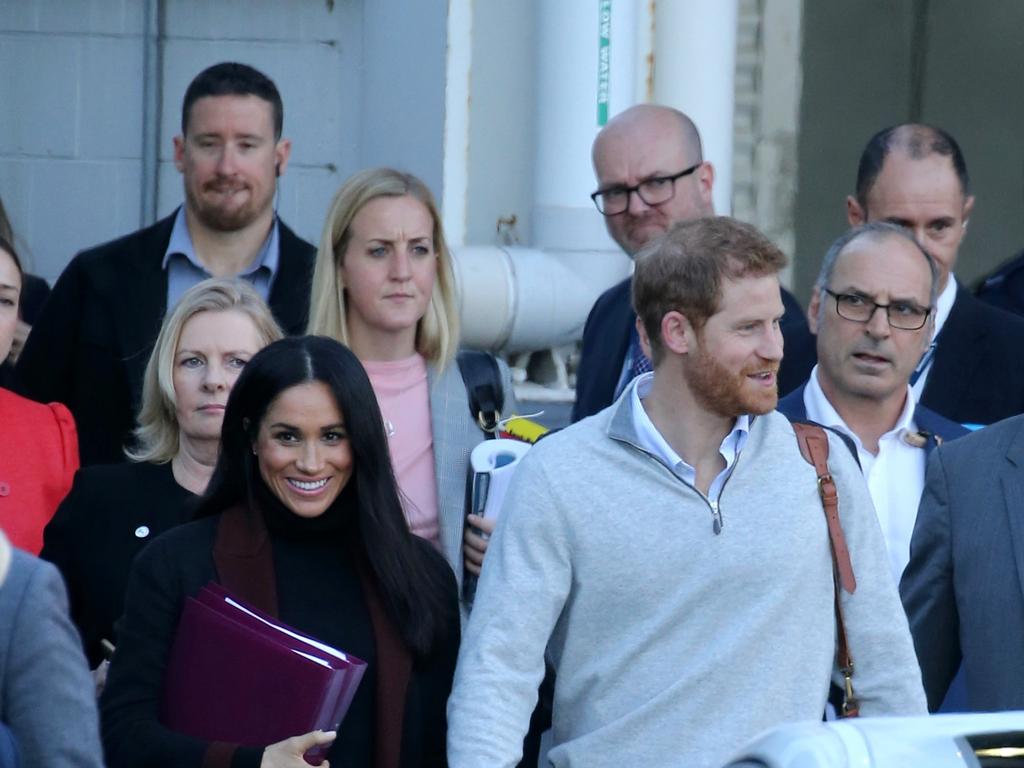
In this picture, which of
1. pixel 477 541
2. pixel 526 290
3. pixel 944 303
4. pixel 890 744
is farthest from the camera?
pixel 526 290

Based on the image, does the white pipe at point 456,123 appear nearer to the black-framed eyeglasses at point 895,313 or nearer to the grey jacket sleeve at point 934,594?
the black-framed eyeglasses at point 895,313

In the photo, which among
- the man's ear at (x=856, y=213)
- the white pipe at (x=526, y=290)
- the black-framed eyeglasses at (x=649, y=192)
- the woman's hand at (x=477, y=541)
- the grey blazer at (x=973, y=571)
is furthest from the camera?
the white pipe at (x=526, y=290)

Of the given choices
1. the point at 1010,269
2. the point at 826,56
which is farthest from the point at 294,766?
the point at 826,56

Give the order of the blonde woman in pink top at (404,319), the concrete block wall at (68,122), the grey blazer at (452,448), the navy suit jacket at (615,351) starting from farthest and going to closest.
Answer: the concrete block wall at (68,122)
the navy suit jacket at (615,351)
the blonde woman in pink top at (404,319)
the grey blazer at (452,448)

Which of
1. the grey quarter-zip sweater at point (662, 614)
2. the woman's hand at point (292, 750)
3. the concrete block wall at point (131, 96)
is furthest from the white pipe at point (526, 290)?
the woman's hand at point (292, 750)

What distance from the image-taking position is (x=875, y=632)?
3717 mm

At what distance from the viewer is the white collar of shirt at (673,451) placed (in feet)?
12.3

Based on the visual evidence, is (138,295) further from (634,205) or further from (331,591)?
(331,591)

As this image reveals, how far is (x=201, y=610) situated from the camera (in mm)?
3645

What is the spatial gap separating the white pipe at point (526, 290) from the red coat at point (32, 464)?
2.40 metres

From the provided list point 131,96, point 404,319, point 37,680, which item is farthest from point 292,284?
point 131,96

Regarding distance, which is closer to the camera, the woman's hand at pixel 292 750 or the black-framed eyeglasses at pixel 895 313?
the woman's hand at pixel 292 750

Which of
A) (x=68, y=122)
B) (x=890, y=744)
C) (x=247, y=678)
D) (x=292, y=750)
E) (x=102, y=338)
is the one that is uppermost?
(x=68, y=122)

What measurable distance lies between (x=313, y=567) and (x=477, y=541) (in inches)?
19.9
